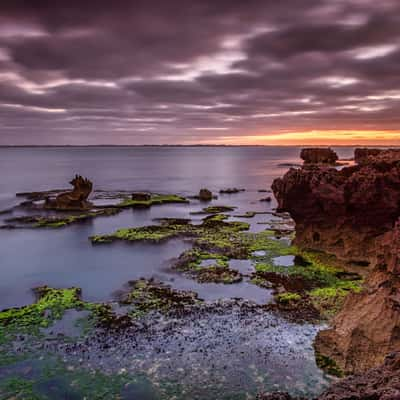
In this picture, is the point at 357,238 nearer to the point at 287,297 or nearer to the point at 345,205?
the point at 345,205

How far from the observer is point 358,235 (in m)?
42.1

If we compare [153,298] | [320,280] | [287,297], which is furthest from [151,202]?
[287,297]

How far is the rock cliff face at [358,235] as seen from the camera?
2136 cm

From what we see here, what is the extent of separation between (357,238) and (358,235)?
1.08ft

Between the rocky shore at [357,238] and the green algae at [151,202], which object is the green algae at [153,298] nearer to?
the rocky shore at [357,238]

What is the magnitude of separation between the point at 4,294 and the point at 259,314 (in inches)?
869

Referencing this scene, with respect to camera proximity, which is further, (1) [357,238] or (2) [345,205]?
(2) [345,205]

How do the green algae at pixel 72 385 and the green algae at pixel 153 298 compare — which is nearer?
the green algae at pixel 72 385

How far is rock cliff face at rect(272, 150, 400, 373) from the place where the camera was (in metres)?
21.4

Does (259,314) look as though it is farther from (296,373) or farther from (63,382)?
(63,382)

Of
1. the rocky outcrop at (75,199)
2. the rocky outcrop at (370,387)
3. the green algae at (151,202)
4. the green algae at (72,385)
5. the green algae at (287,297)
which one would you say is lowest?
the green algae at (72,385)

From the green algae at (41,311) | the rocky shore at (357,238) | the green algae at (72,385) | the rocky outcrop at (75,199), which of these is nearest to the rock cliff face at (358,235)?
the rocky shore at (357,238)

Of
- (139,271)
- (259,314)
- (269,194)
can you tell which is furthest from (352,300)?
(269,194)

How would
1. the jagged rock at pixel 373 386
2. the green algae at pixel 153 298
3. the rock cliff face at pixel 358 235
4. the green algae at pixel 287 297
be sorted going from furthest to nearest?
the green algae at pixel 287 297 < the green algae at pixel 153 298 < the rock cliff face at pixel 358 235 < the jagged rock at pixel 373 386
